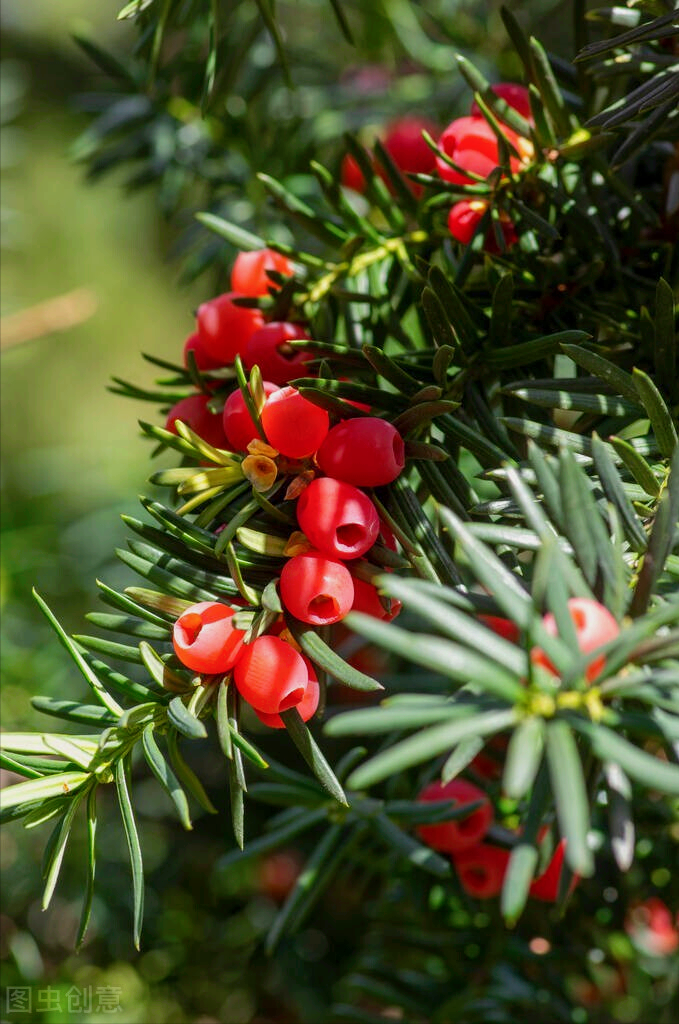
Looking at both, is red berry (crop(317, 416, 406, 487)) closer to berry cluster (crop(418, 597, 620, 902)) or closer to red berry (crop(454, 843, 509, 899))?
berry cluster (crop(418, 597, 620, 902))

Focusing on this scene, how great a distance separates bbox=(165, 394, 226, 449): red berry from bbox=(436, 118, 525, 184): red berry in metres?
0.18

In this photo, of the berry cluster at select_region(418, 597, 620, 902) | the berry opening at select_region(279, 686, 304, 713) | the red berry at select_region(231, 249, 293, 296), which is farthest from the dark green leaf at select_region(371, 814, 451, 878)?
the red berry at select_region(231, 249, 293, 296)

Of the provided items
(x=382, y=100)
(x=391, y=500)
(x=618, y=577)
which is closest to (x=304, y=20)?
(x=382, y=100)

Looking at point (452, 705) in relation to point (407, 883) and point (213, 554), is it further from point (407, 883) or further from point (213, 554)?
point (407, 883)

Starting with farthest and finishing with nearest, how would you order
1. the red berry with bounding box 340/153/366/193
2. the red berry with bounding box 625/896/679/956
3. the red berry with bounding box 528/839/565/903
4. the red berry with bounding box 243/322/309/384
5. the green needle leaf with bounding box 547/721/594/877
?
1. the red berry with bounding box 340/153/366/193
2. the red berry with bounding box 625/896/679/956
3. the red berry with bounding box 528/839/565/903
4. the red berry with bounding box 243/322/309/384
5. the green needle leaf with bounding box 547/721/594/877

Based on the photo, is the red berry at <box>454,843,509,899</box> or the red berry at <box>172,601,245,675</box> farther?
the red berry at <box>454,843,509,899</box>

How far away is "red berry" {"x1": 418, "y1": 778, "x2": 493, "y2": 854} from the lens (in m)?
0.57

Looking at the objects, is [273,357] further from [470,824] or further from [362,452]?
[470,824]

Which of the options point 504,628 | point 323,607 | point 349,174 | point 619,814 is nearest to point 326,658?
point 323,607

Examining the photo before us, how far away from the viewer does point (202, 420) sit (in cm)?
44

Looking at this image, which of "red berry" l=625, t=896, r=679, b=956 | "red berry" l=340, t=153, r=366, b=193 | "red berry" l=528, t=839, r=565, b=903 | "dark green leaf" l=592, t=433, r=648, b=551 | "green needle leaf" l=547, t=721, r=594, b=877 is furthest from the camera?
"red berry" l=340, t=153, r=366, b=193

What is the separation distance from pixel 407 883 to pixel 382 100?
2.42 feet

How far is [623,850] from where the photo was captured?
267 millimetres

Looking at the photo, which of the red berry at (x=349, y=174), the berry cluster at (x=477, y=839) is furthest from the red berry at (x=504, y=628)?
the red berry at (x=349, y=174)
